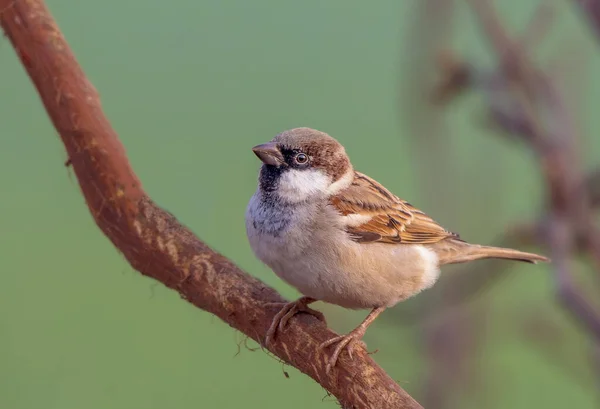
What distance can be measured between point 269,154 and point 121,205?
55 cm

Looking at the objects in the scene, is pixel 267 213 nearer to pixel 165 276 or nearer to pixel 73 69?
pixel 165 276

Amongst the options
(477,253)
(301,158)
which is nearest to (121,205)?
(301,158)

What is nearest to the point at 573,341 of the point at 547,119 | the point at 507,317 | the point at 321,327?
the point at 507,317

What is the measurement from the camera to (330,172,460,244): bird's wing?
2.83 m

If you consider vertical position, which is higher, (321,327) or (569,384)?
(321,327)

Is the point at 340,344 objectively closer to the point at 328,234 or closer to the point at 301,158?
the point at 328,234

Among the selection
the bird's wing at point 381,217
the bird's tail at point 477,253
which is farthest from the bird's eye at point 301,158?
the bird's tail at point 477,253

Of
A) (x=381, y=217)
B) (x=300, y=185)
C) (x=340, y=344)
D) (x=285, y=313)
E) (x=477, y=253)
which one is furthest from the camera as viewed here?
(x=477, y=253)

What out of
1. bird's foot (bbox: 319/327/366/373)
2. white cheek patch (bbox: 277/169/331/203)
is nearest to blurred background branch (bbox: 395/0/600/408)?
white cheek patch (bbox: 277/169/331/203)

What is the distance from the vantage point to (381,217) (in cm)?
296

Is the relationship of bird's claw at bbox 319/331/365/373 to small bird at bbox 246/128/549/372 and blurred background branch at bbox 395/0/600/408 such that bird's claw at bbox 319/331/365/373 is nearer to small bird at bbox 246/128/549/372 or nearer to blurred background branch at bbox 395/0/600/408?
small bird at bbox 246/128/549/372

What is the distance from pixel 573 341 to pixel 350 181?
1.33 m

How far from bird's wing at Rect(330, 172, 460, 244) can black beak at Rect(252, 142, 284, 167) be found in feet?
0.80

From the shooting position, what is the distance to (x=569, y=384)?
470 cm
